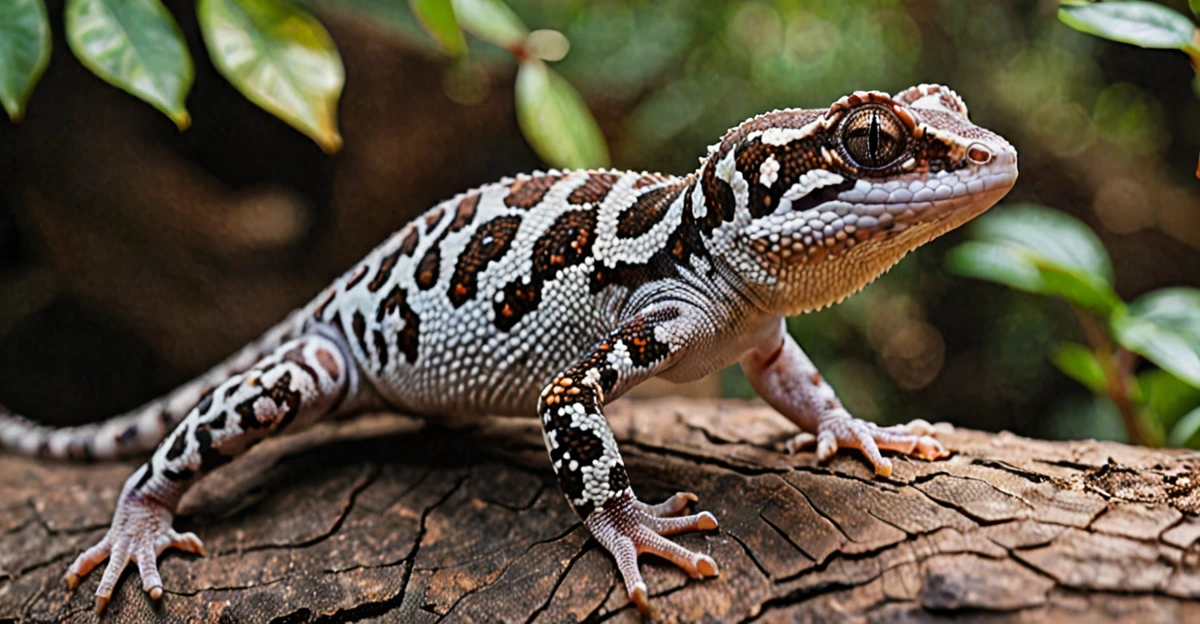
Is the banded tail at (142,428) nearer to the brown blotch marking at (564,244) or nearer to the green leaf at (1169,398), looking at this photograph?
the brown blotch marking at (564,244)

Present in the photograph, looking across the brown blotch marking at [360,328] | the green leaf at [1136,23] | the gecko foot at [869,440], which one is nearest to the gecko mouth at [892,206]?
the green leaf at [1136,23]

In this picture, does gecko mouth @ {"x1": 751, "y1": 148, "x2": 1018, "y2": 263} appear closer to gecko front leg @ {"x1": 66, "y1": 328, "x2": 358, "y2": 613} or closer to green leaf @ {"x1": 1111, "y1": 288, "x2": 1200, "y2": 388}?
green leaf @ {"x1": 1111, "y1": 288, "x2": 1200, "y2": 388}

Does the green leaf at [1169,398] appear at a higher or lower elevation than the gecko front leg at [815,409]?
lower

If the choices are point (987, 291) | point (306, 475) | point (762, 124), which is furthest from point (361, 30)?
point (987, 291)

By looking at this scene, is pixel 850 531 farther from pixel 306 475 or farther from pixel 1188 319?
pixel 306 475

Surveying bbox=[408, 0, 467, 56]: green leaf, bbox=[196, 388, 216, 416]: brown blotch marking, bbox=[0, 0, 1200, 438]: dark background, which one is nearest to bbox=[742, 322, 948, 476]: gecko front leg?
bbox=[408, 0, 467, 56]: green leaf

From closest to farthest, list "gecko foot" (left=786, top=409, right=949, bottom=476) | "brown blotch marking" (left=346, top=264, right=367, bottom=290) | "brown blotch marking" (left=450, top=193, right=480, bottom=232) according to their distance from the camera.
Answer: "gecko foot" (left=786, top=409, right=949, bottom=476) < "brown blotch marking" (left=450, top=193, right=480, bottom=232) < "brown blotch marking" (left=346, top=264, right=367, bottom=290)
